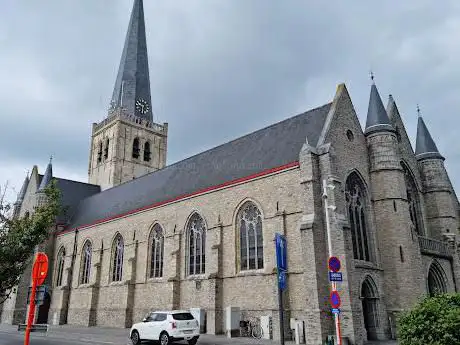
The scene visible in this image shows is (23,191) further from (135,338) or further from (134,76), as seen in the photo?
(135,338)

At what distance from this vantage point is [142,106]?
151 ft

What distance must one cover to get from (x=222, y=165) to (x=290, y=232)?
7.69 meters

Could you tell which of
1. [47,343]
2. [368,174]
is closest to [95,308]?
[47,343]

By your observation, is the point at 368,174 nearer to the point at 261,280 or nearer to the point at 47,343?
the point at 261,280

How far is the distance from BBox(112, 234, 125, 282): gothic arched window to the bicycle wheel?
12.5 metres

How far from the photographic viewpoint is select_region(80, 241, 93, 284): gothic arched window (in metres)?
31.3

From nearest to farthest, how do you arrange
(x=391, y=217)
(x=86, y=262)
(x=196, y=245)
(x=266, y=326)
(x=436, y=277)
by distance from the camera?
(x=266, y=326) < (x=391, y=217) < (x=436, y=277) < (x=196, y=245) < (x=86, y=262)

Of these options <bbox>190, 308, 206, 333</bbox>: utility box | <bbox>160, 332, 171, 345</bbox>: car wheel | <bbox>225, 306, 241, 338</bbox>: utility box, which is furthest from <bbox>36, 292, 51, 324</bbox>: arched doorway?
<bbox>160, 332, 171, 345</bbox>: car wheel

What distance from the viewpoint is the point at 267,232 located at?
1953 cm

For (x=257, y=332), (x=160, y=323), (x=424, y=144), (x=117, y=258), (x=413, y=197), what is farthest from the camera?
(x=117, y=258)

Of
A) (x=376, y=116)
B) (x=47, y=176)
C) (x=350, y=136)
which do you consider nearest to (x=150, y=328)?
(x=350, y=136)

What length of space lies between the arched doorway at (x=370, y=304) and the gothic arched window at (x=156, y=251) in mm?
11893

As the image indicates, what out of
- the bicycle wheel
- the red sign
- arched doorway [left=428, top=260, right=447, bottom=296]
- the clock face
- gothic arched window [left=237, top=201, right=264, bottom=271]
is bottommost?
the bicycle wheel

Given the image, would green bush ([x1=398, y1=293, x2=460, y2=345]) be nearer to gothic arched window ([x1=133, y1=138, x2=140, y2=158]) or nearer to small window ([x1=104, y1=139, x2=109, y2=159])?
gothic arched window ([x1=133, y1=138, x2=140, y2=158])
